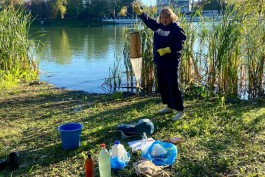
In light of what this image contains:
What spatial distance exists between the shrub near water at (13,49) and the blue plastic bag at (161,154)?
415 centimetres

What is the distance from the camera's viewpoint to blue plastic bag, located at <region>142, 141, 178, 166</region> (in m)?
3.08

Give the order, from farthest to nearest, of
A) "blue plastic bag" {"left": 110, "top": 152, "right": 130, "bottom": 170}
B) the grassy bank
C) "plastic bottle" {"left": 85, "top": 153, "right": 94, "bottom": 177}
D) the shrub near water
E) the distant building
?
the shrub near water
the distant building
the grassy bank
"blue plastic bag" {"left": 110, "top": 152, "right": 130, "bottom": 170}
"plastic bottle" {"left": 85, "top": 153, "right": 94, "bottom": 177}

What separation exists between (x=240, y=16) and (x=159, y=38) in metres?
1.93

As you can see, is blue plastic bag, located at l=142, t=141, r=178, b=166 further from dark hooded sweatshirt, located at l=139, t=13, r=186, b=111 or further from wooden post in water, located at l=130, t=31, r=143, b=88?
wooden post in water, located at l=130, t=31, r=143, b=88

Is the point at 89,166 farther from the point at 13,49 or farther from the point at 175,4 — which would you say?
the point at 13,49

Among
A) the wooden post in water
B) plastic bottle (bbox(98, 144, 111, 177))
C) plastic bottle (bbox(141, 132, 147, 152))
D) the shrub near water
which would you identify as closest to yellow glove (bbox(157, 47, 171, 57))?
plastic bottle (bbox(141, 132, 147, 152))

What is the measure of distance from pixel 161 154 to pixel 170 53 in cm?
159

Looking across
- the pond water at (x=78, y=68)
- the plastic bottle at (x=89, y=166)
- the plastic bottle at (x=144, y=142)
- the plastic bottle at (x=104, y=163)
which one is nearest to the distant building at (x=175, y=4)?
the pond water at (x=78, y=68)

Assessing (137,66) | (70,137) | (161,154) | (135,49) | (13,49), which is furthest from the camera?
(13,49)

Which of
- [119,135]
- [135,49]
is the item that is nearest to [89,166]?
[119,135]

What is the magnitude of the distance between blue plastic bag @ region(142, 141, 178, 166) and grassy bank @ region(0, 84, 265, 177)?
79mm

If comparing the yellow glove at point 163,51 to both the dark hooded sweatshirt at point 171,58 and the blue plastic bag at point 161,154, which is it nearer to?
the dark hooded sweatshirt at point 171,58

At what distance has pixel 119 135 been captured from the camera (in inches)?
153

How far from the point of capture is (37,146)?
3662 millimetres
